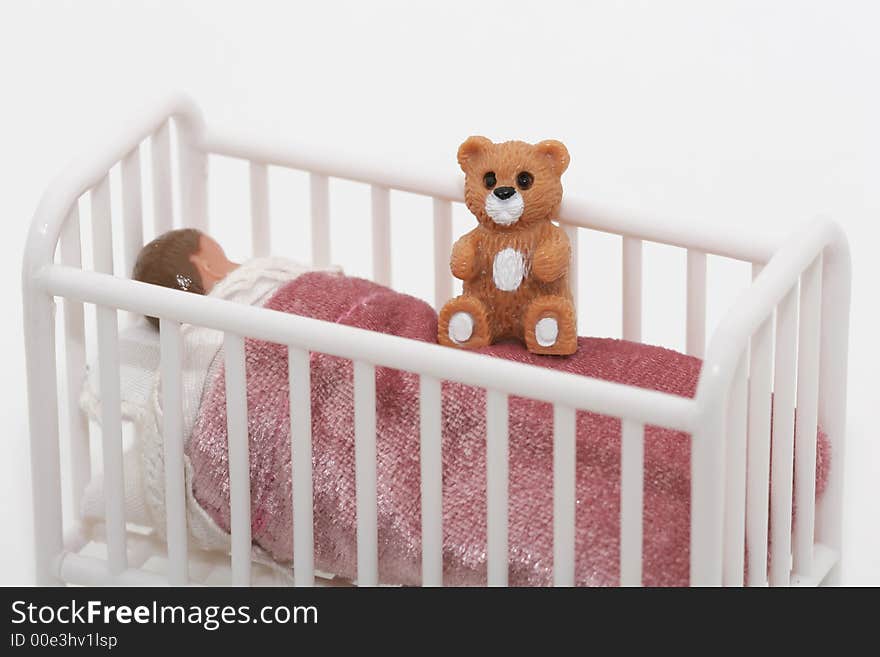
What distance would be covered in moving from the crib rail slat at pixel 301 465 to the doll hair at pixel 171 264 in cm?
32

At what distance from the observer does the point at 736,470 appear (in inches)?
112

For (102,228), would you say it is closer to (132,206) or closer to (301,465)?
(132,206)

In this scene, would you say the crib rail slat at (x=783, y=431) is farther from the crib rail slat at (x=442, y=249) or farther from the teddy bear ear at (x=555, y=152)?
the crib rail slat at (x=442, y=249)

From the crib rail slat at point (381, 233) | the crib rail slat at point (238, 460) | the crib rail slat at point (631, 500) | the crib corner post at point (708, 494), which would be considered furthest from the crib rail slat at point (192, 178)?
the crib corner post at point (708, 494)

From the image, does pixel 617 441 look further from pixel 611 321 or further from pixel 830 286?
pixel 611 321

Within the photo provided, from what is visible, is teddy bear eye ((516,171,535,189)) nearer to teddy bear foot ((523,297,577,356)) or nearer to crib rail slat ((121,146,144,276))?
teddy bear foot ((523,297,577,356))

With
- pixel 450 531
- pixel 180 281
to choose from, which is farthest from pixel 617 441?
pixel 180 281

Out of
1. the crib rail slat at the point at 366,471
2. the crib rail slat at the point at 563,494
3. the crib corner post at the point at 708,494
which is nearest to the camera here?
the crib corner post at the point at 708,494

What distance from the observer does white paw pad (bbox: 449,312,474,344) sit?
3270 mm

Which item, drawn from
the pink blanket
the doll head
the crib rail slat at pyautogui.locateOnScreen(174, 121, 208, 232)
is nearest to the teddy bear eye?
the pink blanket

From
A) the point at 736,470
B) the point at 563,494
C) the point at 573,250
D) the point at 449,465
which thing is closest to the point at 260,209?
the point at 573,250

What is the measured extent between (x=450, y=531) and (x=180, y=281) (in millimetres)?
564

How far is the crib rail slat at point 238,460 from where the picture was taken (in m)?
3.05

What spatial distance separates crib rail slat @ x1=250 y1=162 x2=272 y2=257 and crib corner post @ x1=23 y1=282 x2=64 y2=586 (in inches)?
17.4
